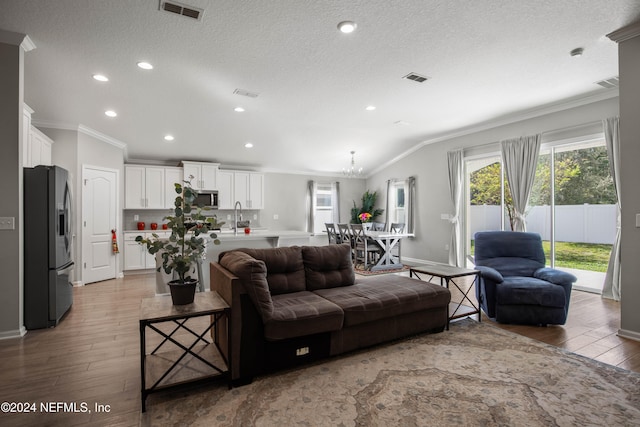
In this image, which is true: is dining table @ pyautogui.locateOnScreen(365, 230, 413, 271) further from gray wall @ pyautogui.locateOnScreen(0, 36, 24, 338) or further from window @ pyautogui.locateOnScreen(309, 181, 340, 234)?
gray wall @ pyautogui.locateOnScreen(0, 36, 24, 338)

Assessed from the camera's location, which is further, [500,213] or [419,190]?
[419,190]

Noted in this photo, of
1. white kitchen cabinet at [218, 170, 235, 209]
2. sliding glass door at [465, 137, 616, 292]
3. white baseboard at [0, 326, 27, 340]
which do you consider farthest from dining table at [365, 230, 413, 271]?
white baseboard at [0, 326, 27, 340]

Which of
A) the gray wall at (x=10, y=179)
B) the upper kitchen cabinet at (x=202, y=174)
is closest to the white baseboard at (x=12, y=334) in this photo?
the gray wall at (x=10, y=179)

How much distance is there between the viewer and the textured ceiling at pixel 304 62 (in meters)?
2.82

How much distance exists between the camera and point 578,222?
16.1 feet

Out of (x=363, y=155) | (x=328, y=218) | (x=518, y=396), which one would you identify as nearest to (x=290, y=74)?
(x=518, y=396)

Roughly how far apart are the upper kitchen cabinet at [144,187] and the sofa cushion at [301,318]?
5.20 m

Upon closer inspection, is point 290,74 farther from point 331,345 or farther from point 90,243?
point 90,243

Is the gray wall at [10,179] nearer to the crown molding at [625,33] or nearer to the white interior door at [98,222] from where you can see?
the white interior door at [98,222]

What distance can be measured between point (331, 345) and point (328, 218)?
269 inches

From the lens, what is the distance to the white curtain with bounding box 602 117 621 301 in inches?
170

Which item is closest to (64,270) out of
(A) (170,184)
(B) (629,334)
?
(A) (170,184)

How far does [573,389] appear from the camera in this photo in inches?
85.3

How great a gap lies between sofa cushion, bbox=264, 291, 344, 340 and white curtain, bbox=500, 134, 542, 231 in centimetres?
438
